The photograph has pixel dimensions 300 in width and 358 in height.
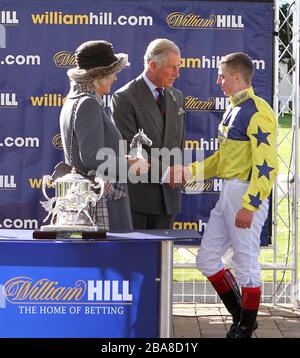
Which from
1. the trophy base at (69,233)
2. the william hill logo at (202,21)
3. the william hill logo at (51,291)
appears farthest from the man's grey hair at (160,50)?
the william hill logo at (51,291)

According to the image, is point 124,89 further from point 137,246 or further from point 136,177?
point 137,246

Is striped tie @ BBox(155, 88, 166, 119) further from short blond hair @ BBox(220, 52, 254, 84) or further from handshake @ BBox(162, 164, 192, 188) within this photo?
short blond hair @ BBox(220, 52, 254, 84)

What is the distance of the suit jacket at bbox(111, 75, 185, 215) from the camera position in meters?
5.34

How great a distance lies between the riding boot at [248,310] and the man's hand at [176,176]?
0.76 metres

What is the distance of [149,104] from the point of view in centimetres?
536

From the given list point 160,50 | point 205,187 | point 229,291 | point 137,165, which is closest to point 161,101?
point 160,50

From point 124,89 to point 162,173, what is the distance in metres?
0.57

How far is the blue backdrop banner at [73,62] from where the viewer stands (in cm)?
625

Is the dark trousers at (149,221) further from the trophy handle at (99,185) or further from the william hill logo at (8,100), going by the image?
the william hill logo at (8,100)

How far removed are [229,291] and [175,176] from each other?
31.3 inches

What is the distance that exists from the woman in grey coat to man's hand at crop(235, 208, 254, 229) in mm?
749

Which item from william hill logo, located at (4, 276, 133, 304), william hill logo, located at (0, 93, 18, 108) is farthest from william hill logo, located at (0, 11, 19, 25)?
william hill logo, located at (4, 276, 133, 304)

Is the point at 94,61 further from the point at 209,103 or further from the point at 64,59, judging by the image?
the point at 209,103
